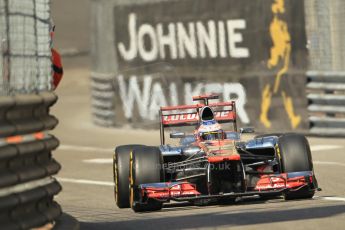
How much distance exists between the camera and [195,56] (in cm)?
2373

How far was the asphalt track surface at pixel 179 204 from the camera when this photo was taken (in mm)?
10703

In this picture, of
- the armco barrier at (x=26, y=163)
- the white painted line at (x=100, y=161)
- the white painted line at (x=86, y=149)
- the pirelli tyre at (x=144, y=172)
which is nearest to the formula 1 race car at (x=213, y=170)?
the pirelli tyre at (x=144, y=172)

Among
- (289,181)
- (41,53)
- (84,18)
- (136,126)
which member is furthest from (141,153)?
(84,18)

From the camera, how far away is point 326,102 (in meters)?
20.9

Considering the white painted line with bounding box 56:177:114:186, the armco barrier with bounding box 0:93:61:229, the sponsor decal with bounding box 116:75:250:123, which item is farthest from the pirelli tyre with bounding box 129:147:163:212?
the sponsor decal with bounding box 116:75:250:123

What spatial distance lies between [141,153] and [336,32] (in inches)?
356

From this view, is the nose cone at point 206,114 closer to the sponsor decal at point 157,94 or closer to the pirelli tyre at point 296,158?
the pirelli tyre at point 296,158

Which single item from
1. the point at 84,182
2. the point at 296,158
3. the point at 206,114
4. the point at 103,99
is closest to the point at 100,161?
the point at 84,182

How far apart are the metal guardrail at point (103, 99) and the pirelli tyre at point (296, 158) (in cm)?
1402

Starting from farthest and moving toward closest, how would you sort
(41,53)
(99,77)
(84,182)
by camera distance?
(99,77), (84,182), (41,53)

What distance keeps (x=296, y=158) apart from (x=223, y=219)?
5.67 ft

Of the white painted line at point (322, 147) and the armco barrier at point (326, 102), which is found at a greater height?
the armco barrier at point (326, 102)

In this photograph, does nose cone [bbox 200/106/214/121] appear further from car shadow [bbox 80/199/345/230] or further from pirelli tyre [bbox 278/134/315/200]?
car shadow [bbox 80/199/345/230]

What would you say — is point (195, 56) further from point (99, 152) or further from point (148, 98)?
point (99, 152)
